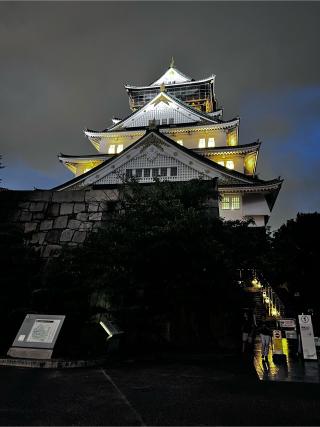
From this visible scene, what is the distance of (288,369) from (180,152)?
2062 centimetres

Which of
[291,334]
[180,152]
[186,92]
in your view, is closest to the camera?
[291,334]

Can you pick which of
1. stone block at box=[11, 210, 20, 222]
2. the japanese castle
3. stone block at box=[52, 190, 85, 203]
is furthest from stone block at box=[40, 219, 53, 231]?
the japanese castle

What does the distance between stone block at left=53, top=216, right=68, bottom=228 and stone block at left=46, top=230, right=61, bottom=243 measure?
0.76 feet

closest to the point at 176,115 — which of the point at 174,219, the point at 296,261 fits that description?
the point at 296,261

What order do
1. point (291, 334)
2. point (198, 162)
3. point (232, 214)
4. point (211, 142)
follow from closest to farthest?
point (291, 334)
point (198, 162)
point (232, 214)
point (211, 142)

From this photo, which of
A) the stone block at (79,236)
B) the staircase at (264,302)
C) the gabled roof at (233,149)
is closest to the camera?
the stone block at (79,236)

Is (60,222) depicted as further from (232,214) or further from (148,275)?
(232,214)

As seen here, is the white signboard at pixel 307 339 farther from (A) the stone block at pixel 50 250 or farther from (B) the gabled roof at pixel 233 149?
(B) the gabled roof at pixel 233 149

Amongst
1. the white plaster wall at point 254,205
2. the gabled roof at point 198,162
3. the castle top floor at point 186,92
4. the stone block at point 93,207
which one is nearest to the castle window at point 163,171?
the gabled roof at point 198,162

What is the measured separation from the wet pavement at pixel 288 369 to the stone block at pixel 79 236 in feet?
21.6

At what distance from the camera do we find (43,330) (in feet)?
21.1

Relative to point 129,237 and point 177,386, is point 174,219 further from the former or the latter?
point 177,386

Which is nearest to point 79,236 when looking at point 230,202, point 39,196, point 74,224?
point 74,224

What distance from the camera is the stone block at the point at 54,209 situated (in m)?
10.8
